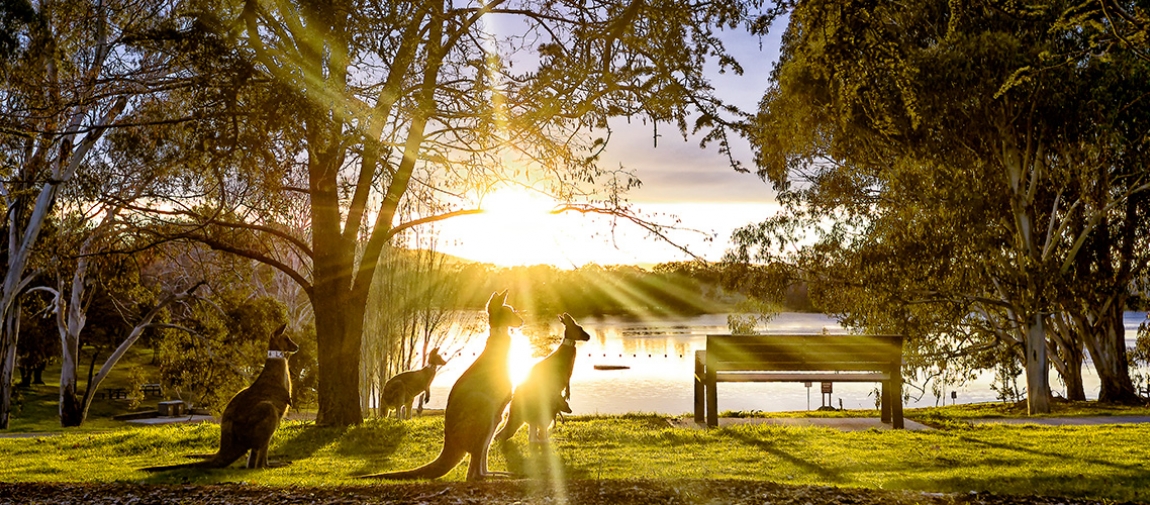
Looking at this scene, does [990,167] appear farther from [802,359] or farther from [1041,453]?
[1041,453]

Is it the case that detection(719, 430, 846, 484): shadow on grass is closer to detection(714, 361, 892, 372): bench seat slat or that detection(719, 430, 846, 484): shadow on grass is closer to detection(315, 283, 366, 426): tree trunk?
detection(714, 361, 892, 372): bench seat slat

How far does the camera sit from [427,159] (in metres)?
11.8

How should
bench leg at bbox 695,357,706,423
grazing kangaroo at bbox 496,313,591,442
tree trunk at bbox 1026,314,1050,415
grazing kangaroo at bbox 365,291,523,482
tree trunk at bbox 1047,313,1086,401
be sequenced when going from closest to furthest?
1. grazing kangaroo at bbox 365,291,523,482
2. grazing kangaroo at bbox 496,313,591,442
3. bench leg at bbox 695,357,706,423
4. tree trunk at bbox 1026,314,1050,415
5. tree trunk at bbox 1047,313,1086,401

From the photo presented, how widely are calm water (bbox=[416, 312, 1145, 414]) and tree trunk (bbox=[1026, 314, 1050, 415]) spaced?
4.24m

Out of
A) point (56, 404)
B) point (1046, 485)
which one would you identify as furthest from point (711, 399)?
point (56, 404)

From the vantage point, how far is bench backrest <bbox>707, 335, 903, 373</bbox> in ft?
35.1

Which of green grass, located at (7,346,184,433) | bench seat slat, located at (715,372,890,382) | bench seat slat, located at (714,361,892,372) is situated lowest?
green grass, located at (7,346,184,433)

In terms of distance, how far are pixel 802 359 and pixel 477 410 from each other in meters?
5.66

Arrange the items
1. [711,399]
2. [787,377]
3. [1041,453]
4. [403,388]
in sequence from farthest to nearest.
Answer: [403,388], [787,377], [711,399], [1041,453]

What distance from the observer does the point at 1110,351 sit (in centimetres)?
2042

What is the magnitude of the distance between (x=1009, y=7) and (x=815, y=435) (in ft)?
17.7

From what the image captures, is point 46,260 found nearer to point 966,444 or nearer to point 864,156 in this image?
point 864,156

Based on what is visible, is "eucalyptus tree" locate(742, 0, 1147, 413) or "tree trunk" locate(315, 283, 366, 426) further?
"eucalyptus tree" locate(742, 0, 1147, 413)

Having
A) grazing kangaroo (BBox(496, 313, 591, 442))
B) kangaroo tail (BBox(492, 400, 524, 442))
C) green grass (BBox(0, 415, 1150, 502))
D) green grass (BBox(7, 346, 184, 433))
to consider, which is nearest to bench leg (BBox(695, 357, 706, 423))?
green grass (BBox(0, 415, 1150, 502))
